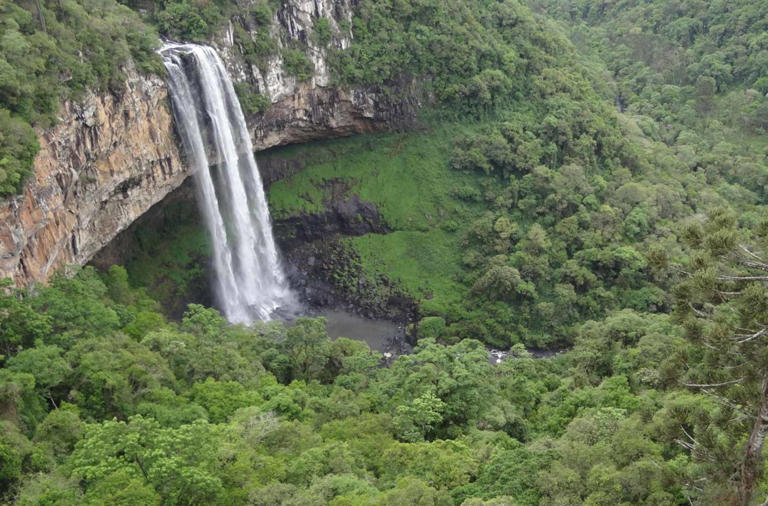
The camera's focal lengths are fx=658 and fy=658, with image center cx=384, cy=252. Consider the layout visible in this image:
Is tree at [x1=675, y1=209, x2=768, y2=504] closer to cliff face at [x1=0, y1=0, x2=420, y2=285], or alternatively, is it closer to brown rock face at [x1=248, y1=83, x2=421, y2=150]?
cliff face at [x1=0, y1=0, x2=420, y2=285]

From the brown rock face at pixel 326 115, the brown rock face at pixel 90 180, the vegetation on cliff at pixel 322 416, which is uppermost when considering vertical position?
the brown rock face at pixel 326 115

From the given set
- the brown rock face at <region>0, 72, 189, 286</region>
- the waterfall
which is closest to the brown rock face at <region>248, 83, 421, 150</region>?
the waterfall

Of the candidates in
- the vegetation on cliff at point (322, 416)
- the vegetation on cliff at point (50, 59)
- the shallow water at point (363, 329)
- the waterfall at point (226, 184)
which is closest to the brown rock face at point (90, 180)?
the vegetation on cliff at point (50, 59)

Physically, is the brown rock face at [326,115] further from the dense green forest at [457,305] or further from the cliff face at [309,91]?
the dense green forest at [457,305]

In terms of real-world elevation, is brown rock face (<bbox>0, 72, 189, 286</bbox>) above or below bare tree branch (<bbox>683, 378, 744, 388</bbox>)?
above

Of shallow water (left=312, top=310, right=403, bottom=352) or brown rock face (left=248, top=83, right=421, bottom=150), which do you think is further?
brown rock face (left=248, top=83, right=421, bottom=150)

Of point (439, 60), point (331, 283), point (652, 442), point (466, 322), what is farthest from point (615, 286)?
point (652, 442)
